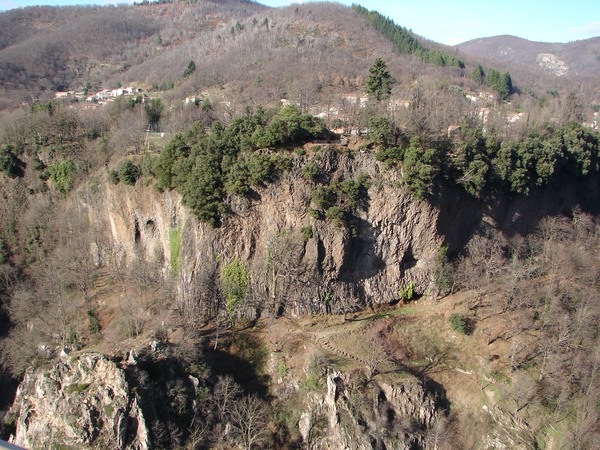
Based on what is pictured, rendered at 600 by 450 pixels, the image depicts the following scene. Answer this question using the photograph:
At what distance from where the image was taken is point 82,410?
2133cm

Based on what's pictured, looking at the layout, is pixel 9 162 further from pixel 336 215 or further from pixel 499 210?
pixel 499 210

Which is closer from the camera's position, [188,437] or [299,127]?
[188,437]

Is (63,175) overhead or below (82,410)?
overhead

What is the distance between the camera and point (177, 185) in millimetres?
32125

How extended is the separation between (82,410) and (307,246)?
15725 millimetres

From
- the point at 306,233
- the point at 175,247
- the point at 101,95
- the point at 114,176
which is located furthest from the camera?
the point at 101,95

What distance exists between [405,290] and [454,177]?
8.79m

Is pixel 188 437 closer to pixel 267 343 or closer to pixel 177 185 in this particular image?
pixel 267 343

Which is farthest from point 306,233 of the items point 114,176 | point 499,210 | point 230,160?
point 114,176

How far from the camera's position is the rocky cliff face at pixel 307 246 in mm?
30281

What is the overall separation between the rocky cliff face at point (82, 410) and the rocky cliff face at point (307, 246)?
790 centimetres

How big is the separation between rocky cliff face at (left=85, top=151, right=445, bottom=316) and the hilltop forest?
0.14 meters

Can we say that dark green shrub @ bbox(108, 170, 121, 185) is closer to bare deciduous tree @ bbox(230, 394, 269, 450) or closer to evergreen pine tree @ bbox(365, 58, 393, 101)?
bare deciduous tree @ bbox(230, 394, 269, 450)

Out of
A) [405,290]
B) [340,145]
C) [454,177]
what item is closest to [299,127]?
[340,145]
